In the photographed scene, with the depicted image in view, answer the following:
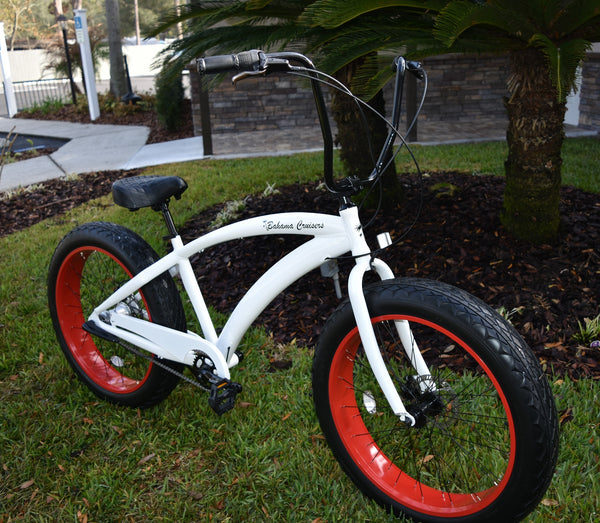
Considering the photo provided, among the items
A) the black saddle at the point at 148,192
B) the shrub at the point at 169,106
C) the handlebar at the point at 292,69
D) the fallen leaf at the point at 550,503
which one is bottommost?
the shrub at the point at 169,106

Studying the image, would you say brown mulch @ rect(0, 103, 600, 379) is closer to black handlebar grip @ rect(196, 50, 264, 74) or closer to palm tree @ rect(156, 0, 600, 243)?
palm tree @ rect(156, 0, 600, 243)

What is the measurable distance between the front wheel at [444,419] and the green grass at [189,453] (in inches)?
7.6

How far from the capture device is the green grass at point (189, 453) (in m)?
2.30

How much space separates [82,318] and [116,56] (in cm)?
1470

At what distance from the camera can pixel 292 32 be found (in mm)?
3721

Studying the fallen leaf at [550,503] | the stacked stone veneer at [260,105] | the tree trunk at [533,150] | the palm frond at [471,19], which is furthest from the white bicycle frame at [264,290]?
the stacked stone veneer at [260,105]

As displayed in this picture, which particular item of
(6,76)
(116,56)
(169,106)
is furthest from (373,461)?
Answer: (6,76)

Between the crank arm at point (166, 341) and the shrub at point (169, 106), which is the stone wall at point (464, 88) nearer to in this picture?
the shrub at point (169, 106)

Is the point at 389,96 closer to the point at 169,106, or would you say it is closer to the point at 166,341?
the point at 169,106

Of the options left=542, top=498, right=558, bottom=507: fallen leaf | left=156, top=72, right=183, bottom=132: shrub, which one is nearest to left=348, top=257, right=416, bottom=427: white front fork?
left=542, top=498, right=558, bottom=507: fallen leaf

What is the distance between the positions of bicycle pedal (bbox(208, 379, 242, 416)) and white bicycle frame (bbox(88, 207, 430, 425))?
46 mm

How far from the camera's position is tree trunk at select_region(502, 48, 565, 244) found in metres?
3.50

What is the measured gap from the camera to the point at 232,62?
172 centimetres

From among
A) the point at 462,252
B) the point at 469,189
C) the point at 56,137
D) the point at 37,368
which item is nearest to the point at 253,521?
the point at 37,368
